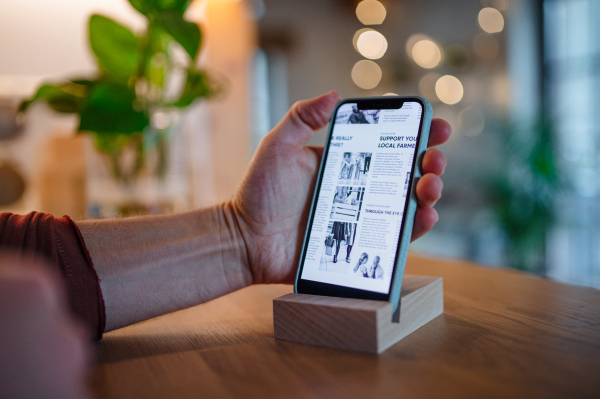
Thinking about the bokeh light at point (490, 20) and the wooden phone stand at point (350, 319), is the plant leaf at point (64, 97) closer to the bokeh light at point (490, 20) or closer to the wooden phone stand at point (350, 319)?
the wooden phone stand at point (350, 319)

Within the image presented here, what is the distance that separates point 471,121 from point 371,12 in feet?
4.21

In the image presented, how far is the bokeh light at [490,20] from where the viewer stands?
3.20 m

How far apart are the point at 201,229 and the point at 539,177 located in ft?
8.43

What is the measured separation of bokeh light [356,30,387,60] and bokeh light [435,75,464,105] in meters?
0.58

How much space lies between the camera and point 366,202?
1.85 ft

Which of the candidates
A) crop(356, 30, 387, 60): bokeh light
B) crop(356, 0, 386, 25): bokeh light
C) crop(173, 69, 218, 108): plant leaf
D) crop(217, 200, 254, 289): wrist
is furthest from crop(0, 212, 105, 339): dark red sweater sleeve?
crop(356, 0, 386, 25): bokeh light

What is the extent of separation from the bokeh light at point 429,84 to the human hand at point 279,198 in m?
3.06

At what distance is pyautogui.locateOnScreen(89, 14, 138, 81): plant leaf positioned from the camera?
4.21ft

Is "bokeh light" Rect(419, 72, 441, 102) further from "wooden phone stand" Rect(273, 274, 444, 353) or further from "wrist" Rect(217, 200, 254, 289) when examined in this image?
"wooden phone stand" Rect(273, 274, 444, 353)

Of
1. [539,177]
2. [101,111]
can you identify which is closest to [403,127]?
[101,111]

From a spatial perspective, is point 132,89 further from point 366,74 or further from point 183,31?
point 366,74

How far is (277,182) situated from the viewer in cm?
69

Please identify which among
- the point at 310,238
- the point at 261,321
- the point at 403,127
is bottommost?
the point at 261,321

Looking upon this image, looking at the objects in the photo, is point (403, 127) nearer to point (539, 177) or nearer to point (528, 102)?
point (539, 177)
